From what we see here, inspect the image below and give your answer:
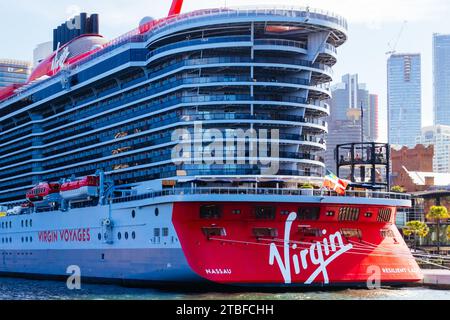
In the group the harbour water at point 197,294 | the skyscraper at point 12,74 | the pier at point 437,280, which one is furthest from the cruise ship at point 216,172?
the skyscraper at point 12,74

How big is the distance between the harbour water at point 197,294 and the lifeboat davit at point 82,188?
586cm

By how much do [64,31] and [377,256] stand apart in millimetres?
45441

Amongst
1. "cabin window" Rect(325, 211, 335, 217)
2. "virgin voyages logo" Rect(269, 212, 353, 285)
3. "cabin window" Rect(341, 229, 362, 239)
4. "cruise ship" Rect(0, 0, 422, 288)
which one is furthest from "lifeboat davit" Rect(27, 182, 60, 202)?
"cabin window" Rect(341, 229, 362, 239)

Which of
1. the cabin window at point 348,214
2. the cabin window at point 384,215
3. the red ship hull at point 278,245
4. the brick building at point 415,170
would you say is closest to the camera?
the red ship hull at point 278,245

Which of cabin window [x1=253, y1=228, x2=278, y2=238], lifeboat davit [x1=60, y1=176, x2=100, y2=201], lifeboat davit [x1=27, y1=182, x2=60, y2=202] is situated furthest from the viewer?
lifeboat davit [x1=27, y1=182, x2=60, y2=202]

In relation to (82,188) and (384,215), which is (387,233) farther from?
(82,188)

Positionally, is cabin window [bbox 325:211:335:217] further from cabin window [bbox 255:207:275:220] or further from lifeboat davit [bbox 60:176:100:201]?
lifeboat davit [bbox 60:176:100:201]

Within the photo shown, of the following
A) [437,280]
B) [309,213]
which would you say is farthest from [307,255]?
[437,280]

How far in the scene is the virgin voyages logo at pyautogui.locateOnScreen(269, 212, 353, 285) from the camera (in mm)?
42938

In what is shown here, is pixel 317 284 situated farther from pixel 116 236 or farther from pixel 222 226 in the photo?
pixel 116 236

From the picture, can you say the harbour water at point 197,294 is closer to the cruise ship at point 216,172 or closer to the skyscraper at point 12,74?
the cruise ship at point 216,172

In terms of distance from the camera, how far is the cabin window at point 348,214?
147 ft

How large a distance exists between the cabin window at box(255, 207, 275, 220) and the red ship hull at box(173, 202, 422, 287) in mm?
50
